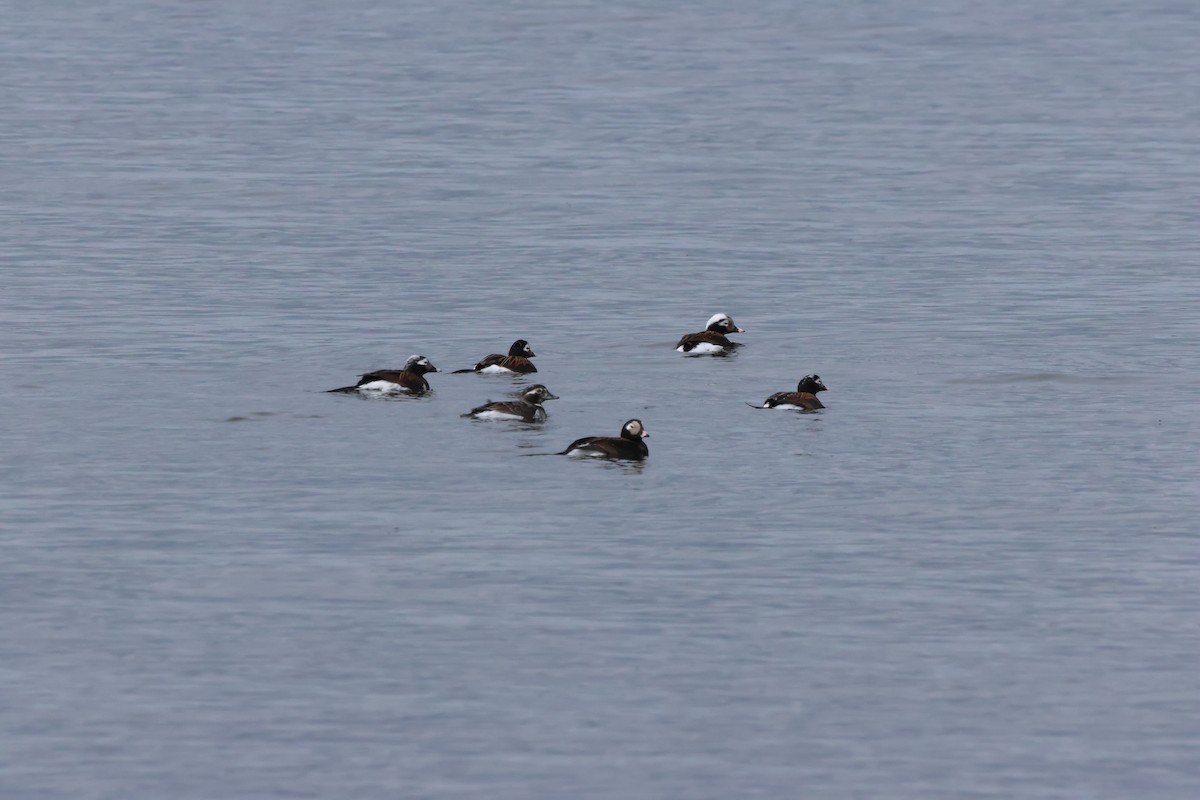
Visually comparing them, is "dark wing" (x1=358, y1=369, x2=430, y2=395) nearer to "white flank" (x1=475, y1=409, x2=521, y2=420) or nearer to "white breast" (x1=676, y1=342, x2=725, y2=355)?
"white flank" (x1=475, y1=409, x2=521, y2=420)

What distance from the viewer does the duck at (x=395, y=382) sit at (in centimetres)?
2858

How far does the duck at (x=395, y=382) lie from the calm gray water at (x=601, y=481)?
63 centimetres

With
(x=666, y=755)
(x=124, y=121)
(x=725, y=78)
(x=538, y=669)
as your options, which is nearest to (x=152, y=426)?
(x=538, y=669)

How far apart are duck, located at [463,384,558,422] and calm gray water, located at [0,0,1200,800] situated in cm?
19

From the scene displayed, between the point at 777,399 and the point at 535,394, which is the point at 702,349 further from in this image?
the point at 535,394

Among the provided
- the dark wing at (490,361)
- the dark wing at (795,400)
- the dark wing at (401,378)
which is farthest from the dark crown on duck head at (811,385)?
the dark wing at (401,378)

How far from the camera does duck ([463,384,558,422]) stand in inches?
1067

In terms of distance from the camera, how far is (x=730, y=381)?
30641 millimetres

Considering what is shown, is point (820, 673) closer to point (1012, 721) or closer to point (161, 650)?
point (1012, 721)

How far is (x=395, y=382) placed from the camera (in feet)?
94.2

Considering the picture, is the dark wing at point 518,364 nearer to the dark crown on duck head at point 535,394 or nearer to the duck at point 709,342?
the dark crown on duck head at point 535,394

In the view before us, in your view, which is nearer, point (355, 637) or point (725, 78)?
A: point (355, 637)

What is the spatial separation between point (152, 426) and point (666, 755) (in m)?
12.5

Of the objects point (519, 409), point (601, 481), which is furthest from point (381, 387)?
point (601, 481)
